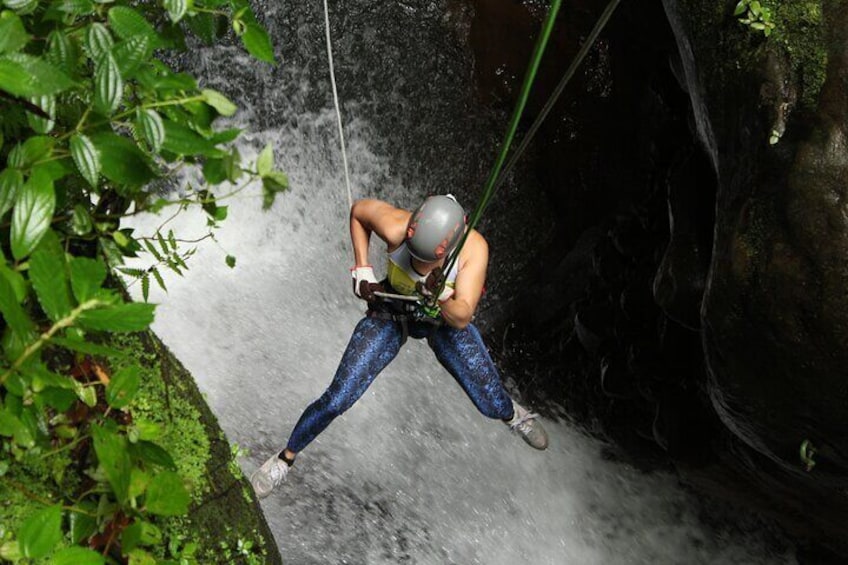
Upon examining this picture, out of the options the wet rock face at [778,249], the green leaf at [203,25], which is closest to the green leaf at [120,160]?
the green leaf at [203,25]

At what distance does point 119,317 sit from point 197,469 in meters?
1.32

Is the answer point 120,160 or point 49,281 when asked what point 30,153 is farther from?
point 49,281

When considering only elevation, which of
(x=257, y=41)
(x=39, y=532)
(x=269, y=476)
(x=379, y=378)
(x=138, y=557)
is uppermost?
(x=257, y=41)

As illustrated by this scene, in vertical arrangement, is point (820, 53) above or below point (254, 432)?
above

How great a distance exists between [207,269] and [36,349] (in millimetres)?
4214

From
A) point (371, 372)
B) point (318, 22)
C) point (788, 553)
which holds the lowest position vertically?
point (788, 553)

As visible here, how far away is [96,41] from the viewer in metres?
1.90

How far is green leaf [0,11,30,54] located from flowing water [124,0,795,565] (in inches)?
146

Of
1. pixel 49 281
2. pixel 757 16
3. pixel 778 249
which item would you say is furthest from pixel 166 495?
pixel 757 16

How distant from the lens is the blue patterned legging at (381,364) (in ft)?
13.8

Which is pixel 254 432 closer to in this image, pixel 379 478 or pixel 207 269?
pixel 379 478

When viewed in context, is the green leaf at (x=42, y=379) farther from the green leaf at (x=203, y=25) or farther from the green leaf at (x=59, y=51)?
the green leaf at (x=203, y=25)

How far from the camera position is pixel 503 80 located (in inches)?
239

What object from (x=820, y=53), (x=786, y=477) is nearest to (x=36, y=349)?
(x=820, y=53)
